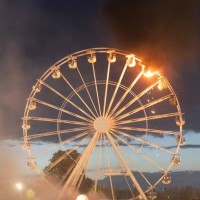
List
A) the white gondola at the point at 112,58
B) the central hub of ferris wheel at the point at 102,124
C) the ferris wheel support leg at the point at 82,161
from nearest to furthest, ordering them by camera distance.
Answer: the central hub of ferris wheel at the point at 102,124 → the ferris wheel support leg at the point at 82,161 → the white gondola at the point at 112,58

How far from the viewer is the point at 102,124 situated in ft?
78.1

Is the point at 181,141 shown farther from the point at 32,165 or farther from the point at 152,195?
the point at 32,165

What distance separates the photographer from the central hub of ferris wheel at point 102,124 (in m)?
23.8

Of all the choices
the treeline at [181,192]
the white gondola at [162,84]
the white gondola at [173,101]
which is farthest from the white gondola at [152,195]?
the treeline at [181,192]

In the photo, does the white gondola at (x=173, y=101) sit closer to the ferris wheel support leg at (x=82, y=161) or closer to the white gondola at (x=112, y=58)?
the white gondola at (x=112, y=58)

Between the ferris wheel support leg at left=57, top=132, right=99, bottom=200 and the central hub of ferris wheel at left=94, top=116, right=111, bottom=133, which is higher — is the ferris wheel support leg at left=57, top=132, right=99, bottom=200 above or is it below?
below

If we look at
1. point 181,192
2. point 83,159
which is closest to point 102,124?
point 83,159

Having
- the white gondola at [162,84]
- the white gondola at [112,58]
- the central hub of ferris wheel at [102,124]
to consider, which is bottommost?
the central hub of ferris wheel at [102,124]

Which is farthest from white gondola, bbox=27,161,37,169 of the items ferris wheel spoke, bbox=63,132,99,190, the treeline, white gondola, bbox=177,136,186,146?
the treeline

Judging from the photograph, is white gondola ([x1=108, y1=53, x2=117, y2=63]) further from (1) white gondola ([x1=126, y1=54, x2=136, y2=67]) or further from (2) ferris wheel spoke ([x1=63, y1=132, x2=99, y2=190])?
(2) ferris wheel spoke ([x1=63, y1=132, x2=99, y2=190])

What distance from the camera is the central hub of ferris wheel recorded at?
77.9ft

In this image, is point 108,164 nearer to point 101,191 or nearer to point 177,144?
point 177,144

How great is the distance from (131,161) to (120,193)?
65979 mm

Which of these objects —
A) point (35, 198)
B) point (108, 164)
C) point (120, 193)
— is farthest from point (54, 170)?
point (120, 193)
